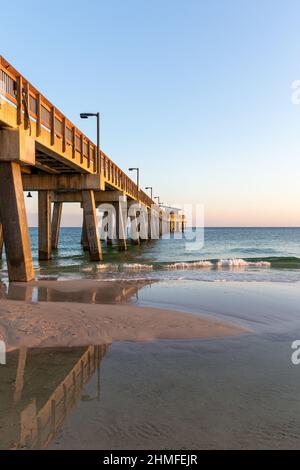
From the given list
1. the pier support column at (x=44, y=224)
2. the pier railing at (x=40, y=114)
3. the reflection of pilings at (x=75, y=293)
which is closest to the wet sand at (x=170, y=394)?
the reflection of pilings at (x=75, y=293)

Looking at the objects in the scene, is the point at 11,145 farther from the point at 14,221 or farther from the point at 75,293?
the point at 75,293

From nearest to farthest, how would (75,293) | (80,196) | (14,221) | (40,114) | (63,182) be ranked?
(75,293) → (14,221) → (40,114) → (63,182) → (80,196)

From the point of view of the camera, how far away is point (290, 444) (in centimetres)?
320

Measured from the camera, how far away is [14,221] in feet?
41.1

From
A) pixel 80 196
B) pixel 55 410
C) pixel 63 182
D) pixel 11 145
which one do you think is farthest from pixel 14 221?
pixel 80 196

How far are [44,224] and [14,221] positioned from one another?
15005 mm

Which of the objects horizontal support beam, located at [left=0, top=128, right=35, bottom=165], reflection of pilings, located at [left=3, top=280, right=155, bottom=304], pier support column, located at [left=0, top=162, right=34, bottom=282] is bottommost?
reflection of pilings, located at [left=3, top=280, right=155, bottom=304]

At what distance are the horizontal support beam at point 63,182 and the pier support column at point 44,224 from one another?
338 centimetres

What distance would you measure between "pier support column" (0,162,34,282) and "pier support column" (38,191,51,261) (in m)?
14.1

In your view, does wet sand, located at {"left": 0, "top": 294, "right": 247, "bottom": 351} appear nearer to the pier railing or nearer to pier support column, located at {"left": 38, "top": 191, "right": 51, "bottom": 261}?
the pier railing

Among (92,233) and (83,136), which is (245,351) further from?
(92,233)

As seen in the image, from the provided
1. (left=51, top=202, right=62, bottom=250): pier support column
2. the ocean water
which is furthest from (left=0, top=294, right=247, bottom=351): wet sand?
(left=51, top=202, right=62, bottom=250): pier support column

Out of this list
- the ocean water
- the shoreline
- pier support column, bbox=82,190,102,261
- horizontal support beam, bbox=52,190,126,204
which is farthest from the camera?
horizontal support beam, bbox=52,190,126,204

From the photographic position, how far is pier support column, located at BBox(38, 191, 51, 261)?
2681 centimetres
